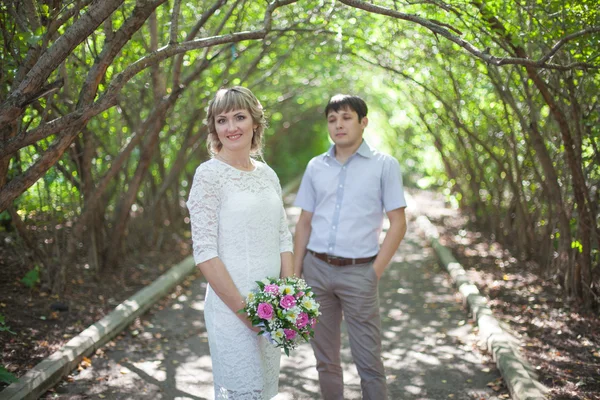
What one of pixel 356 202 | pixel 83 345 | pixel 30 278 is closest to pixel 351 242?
pixel 356 202

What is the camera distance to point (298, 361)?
5664mm

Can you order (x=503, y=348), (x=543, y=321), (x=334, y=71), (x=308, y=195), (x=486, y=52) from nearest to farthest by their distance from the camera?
1. (x=486, y=52)
2. (x=308, y=195)
3. (x=503, y=348)
4. (x=543, y=321)
5. (x=334, y=71)

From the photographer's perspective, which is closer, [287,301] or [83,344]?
[287,301]

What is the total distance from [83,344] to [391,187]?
3.19m

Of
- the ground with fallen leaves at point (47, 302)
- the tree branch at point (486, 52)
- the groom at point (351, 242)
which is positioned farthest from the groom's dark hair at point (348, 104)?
the ground with fallen leaves at point (47, 302)

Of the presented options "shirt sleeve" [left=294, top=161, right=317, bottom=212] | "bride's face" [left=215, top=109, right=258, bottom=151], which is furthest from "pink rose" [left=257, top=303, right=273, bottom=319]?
"shirt sleeve" [left=294, top=161, right=317, bottom=212]

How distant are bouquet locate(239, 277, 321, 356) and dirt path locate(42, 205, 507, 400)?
5.11 ft

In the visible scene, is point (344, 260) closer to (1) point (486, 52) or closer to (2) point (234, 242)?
(2) point (234, 242)

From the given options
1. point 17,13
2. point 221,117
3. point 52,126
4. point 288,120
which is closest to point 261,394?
point 221,117

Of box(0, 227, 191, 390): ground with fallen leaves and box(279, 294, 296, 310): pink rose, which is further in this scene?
box(0, 227, 191, 390): ground with fallen leaves

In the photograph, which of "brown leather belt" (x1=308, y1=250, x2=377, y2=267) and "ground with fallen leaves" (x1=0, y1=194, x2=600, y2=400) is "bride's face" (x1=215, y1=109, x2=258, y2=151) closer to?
"brown leather belt" (x1=308, y1=250, x2=377, y2=267)

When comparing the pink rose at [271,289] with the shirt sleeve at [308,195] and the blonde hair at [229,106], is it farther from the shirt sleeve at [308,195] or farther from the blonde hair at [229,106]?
the shirt sleeve at [308,195]

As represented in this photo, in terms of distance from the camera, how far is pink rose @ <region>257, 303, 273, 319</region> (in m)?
2.96

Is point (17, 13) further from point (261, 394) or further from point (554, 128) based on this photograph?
point (554, 128)
